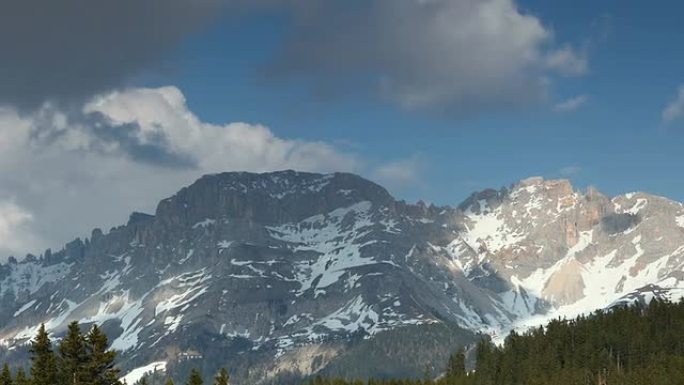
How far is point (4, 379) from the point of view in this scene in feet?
307

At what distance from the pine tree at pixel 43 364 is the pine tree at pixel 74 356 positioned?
10.2ft

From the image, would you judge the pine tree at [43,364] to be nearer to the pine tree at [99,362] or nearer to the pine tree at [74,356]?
the pine tree at [74,356]

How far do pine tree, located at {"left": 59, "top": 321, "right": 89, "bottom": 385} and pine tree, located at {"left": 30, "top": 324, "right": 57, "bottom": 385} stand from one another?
3.12m

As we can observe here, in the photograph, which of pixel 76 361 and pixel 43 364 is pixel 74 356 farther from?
pixel 43 364

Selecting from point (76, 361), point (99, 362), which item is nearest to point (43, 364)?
point (76, 361)

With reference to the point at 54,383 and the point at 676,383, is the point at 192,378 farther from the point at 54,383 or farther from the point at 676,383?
the point at 676,383

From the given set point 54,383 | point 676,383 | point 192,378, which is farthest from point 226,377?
point 676,383

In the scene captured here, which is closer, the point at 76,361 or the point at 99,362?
the point at 99,362

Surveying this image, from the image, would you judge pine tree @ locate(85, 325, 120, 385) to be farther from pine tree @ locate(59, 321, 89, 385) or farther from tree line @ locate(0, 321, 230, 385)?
pine tree @ locate(59, 321, 89, 385)

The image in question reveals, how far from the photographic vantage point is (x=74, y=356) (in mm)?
78312

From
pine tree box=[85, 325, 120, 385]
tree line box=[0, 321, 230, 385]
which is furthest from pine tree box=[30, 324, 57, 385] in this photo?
pine tree box=[85, 325, 120, 385]

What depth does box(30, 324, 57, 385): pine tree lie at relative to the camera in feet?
268

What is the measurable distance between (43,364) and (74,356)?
514 cm

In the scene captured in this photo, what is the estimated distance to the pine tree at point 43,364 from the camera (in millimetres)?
81688
